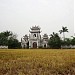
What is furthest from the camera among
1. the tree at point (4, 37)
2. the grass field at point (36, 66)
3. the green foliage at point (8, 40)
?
the tree at point (4, 37)

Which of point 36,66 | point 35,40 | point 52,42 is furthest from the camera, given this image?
point 35,40

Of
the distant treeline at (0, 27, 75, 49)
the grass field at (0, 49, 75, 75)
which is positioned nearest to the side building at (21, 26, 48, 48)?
the distant treeline at (0, 27, 75, 49)

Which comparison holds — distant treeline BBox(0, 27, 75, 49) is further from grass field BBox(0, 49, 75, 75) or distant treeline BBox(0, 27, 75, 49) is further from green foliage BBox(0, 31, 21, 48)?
grass field BBox(0, 49, 75, 75)

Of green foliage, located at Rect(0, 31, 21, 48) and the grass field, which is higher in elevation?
green foliage, located at Rect(0, 31, 21, 48)

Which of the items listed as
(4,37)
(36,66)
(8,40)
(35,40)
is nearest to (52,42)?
(35,40)

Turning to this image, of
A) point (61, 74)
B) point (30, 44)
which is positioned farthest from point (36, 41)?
point (61, 74)

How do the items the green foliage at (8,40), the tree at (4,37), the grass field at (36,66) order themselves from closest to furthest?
1. the grass field at (36,66)
2. the green foliage at (8,40)
3. the tree at (4,37)

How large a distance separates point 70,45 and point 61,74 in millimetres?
53459

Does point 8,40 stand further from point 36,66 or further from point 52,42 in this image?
point 36,66

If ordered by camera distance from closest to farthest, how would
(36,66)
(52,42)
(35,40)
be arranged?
(36,66)
(52,42)
(35,40)

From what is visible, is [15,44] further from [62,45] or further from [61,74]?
[61,74]

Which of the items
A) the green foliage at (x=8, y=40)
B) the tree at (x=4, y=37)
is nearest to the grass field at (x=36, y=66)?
the green foliage at (x=8, y=40)

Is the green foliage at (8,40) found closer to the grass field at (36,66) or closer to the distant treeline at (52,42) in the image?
the distant treeline at (52,42)

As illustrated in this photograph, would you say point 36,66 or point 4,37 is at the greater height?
point 4,37
